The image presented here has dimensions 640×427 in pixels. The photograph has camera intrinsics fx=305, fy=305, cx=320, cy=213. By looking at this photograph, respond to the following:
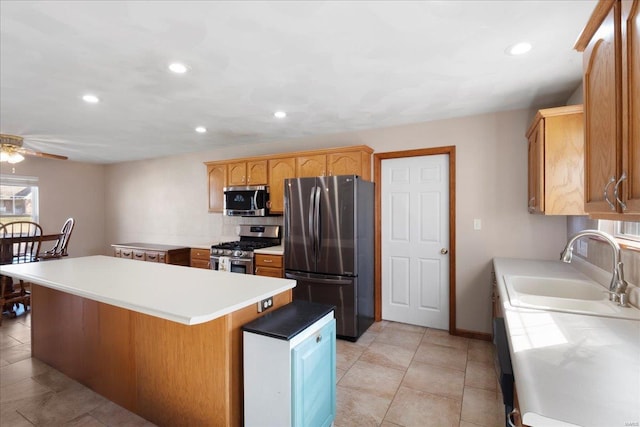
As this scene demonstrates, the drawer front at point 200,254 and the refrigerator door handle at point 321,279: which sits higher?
the drawer front at point 200,254

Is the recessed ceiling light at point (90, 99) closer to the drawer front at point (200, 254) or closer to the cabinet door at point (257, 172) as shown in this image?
the cabinet door at point (257, 172)

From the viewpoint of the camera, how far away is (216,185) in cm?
468

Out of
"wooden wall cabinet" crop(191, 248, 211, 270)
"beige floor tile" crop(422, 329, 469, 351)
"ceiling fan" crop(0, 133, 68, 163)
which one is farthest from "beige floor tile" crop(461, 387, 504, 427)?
"ceiling fan" crop(0, 133, 68, 163)

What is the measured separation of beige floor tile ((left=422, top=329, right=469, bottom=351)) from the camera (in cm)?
307

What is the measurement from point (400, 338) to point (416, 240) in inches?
43.3

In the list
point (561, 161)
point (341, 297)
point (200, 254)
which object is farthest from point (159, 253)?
point (561, 161)

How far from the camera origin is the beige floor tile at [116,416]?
1.90 meters

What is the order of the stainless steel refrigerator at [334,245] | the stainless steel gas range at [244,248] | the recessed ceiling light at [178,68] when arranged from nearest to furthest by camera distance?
1. the recessed ceiling light at [178,68]
2. the stainless steel refrigerator at [334,245]
3. the stainless steel gas range at [244,248]

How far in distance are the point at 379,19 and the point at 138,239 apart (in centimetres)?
603

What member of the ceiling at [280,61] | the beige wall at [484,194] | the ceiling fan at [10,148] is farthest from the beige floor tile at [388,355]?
the ceiling fan at [10,148]

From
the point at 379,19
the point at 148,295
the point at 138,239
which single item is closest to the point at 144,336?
the point at 148,295

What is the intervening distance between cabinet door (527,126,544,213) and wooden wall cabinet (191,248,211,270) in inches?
153

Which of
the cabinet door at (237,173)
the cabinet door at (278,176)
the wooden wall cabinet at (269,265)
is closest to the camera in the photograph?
the wooden wall cabinet at (269,265)

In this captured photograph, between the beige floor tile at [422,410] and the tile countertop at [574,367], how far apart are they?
1.01 m
